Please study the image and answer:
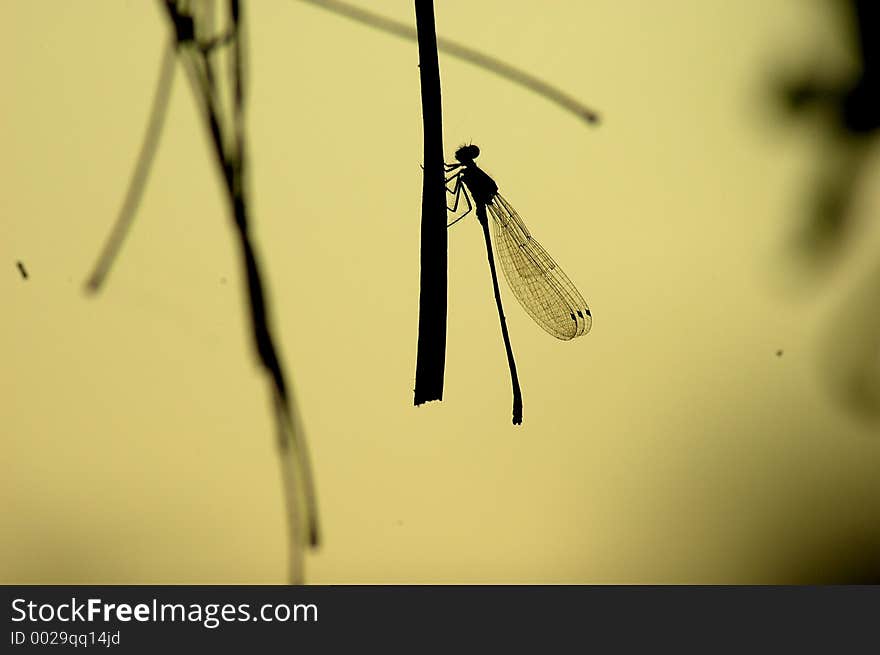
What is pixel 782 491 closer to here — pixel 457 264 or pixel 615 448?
pixel 615 448

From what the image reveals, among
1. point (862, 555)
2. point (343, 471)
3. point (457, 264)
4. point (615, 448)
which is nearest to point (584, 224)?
point (457, 264)

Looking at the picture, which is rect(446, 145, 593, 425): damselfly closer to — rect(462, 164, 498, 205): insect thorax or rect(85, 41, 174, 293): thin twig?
rect(462, 164, 498, 205): insect thorax

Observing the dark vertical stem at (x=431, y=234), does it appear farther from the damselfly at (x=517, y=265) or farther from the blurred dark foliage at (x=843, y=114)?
the blurred dark foliage at (x=843, y=114)

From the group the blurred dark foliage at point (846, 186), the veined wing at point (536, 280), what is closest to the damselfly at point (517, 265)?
the veined wing at point (536, 280)

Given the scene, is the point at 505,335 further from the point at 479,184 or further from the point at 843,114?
the point at 843,114

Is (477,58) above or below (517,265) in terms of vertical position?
above

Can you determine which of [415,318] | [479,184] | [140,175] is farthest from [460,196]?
[140,175]
